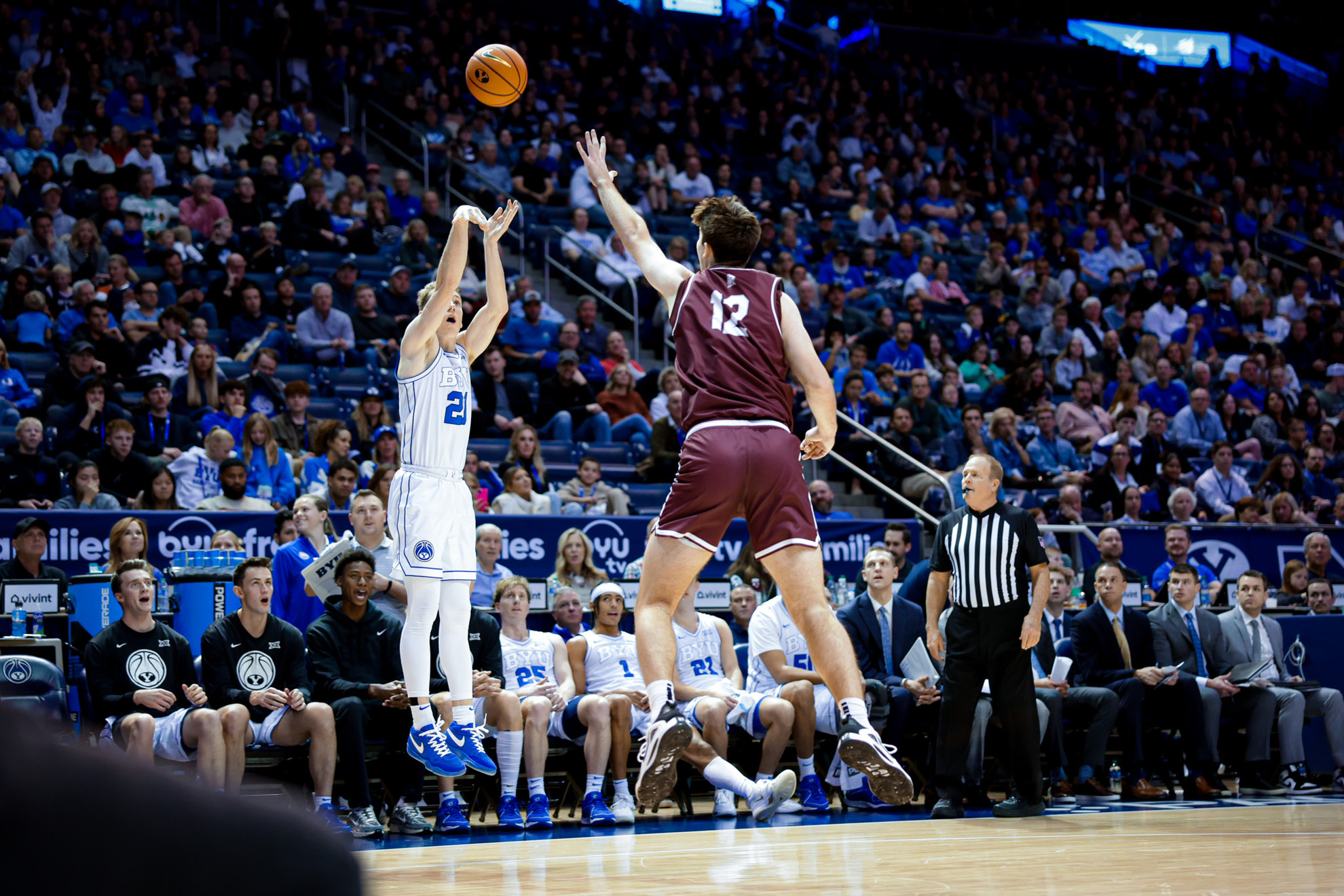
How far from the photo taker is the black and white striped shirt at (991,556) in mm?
8164

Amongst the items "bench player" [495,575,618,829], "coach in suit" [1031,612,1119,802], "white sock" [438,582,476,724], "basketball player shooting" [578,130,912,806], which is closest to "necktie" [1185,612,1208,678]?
"coach in suit" [1031,612,1119,802]

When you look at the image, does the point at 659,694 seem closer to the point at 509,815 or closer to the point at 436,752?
the point at 436,752

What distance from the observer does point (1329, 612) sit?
11320 mm

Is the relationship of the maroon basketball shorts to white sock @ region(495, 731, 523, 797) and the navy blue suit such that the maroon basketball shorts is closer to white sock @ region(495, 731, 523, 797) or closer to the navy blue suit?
white sock @ region(495, 731, 523, 797)

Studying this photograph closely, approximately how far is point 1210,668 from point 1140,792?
133cm

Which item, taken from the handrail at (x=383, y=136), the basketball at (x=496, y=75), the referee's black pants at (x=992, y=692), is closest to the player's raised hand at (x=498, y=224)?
the basketball at (x=496, y=75)

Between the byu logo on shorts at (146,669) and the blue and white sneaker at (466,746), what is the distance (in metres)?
2.33

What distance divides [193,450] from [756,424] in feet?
23.1

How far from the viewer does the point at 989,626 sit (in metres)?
8.27

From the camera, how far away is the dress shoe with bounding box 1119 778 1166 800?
961 cm

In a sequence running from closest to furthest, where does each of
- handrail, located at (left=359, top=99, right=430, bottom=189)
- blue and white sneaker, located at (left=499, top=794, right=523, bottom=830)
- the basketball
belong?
the basketball, blue and white sneaker, located at (left=499, top=794, right=523, bottom=830), handrail, located at (left=359, top=99, right=430, bottom=189)

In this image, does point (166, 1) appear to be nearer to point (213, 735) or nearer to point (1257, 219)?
point (213, 735)

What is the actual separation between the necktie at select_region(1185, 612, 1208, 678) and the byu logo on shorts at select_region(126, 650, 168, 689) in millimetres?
7364

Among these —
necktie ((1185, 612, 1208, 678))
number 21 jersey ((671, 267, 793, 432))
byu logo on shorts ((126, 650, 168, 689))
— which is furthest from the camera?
necktie ((1185, 612, 1208, 678))
